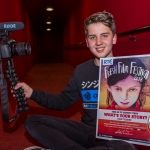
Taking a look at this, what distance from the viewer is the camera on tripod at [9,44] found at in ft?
3.03

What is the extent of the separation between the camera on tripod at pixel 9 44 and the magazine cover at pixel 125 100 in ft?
1.18

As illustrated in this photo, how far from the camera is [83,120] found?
51.6 inches

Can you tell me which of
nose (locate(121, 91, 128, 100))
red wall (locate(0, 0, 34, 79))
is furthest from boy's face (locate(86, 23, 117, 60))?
red wall (locate(0, 0, 34, 79))

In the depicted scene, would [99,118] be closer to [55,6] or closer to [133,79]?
[133,79]

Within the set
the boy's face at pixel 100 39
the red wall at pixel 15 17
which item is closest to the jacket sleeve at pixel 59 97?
the boy's face at pixel 100 39

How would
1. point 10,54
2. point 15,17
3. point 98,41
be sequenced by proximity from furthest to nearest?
point 15,17, point 98,41, point 10,54

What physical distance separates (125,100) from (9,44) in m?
0.53

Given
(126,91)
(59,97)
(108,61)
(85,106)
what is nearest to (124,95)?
(126,91)

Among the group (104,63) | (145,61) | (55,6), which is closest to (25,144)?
(104,63)

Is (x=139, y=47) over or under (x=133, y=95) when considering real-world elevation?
over

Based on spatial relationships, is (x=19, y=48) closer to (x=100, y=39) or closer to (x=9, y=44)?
(x=9, y=44)

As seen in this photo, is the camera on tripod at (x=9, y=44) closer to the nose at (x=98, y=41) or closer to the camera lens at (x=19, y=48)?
the camera lens at (x=19, y=48)

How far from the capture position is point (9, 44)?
3.18 ft

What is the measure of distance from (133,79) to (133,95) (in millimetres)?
66
